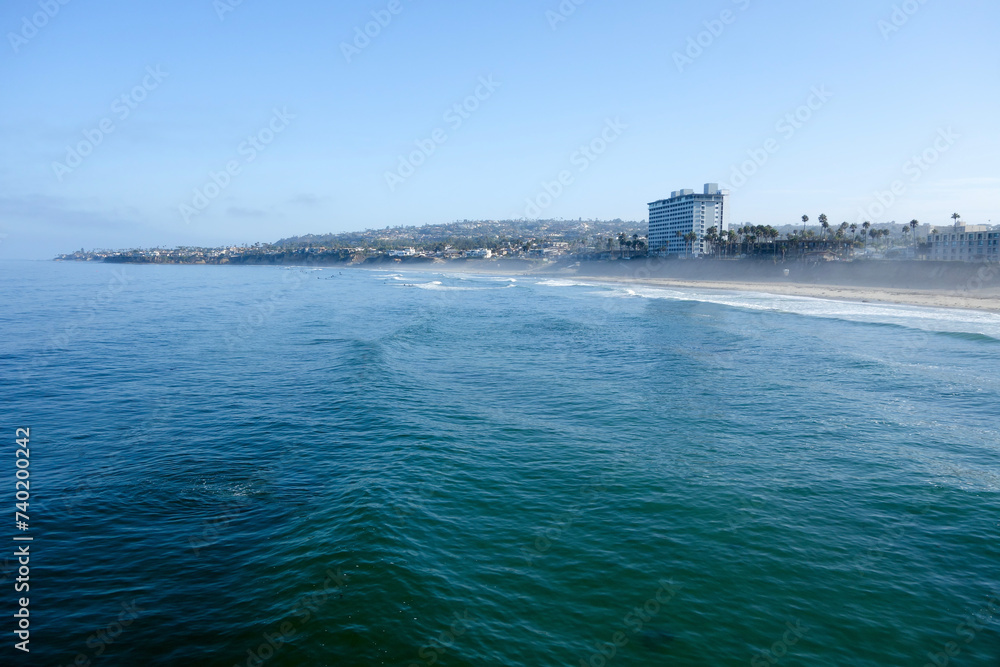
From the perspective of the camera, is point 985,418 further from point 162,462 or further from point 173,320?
point 173,320

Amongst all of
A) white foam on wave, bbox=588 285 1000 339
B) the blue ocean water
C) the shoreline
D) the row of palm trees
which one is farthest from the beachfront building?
the blue ocean water

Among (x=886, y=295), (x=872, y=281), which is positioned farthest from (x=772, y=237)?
(x=886, y=295)

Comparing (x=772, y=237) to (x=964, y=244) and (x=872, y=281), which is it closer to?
(x=964, y=244)

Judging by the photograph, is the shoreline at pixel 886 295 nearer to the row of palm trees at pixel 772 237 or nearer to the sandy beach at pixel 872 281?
the sandy beach at pixel 872 281

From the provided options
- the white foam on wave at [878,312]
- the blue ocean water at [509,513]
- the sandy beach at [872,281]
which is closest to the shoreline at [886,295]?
the sandy beach at [872,281]

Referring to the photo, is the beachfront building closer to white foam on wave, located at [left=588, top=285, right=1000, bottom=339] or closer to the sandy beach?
the sandy beach

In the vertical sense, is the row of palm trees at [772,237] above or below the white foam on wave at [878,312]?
above

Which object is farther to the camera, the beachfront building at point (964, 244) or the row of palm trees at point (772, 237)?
the row of palm trees at point (772, 237)
